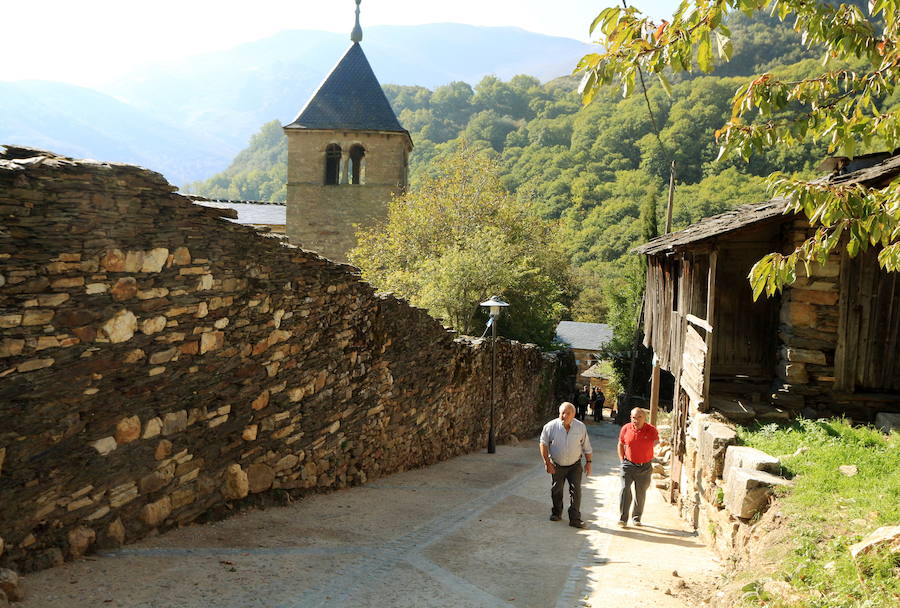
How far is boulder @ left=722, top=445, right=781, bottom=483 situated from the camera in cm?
562

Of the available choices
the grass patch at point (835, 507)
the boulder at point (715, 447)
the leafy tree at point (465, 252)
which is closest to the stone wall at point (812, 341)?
the grass patch at point (835, 507)

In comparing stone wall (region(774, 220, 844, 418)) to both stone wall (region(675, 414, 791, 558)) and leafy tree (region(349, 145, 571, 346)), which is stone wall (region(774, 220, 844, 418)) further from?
leafy tree (region(349, 145, 571, 346))

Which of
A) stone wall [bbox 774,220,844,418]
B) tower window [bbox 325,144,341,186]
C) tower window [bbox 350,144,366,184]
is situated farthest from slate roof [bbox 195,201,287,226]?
stone wall [bbox 774,220,844,418]

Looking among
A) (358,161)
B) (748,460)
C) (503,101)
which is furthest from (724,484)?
(503,101)

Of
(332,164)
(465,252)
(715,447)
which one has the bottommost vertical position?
(715,447)

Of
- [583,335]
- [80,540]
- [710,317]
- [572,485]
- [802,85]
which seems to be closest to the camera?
[80,540]

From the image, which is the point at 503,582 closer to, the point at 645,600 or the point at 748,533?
the point at 645,600

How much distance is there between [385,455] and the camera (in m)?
8.62

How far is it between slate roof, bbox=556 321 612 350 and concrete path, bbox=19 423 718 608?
3538 centimetres

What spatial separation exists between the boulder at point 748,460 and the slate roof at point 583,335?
35955 mm

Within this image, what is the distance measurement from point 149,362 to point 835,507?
190 inches

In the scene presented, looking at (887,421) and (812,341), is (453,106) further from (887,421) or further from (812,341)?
(887,421)

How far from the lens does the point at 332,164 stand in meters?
30.9

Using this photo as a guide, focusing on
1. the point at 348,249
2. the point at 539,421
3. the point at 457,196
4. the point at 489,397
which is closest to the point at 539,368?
the point at 539,421
